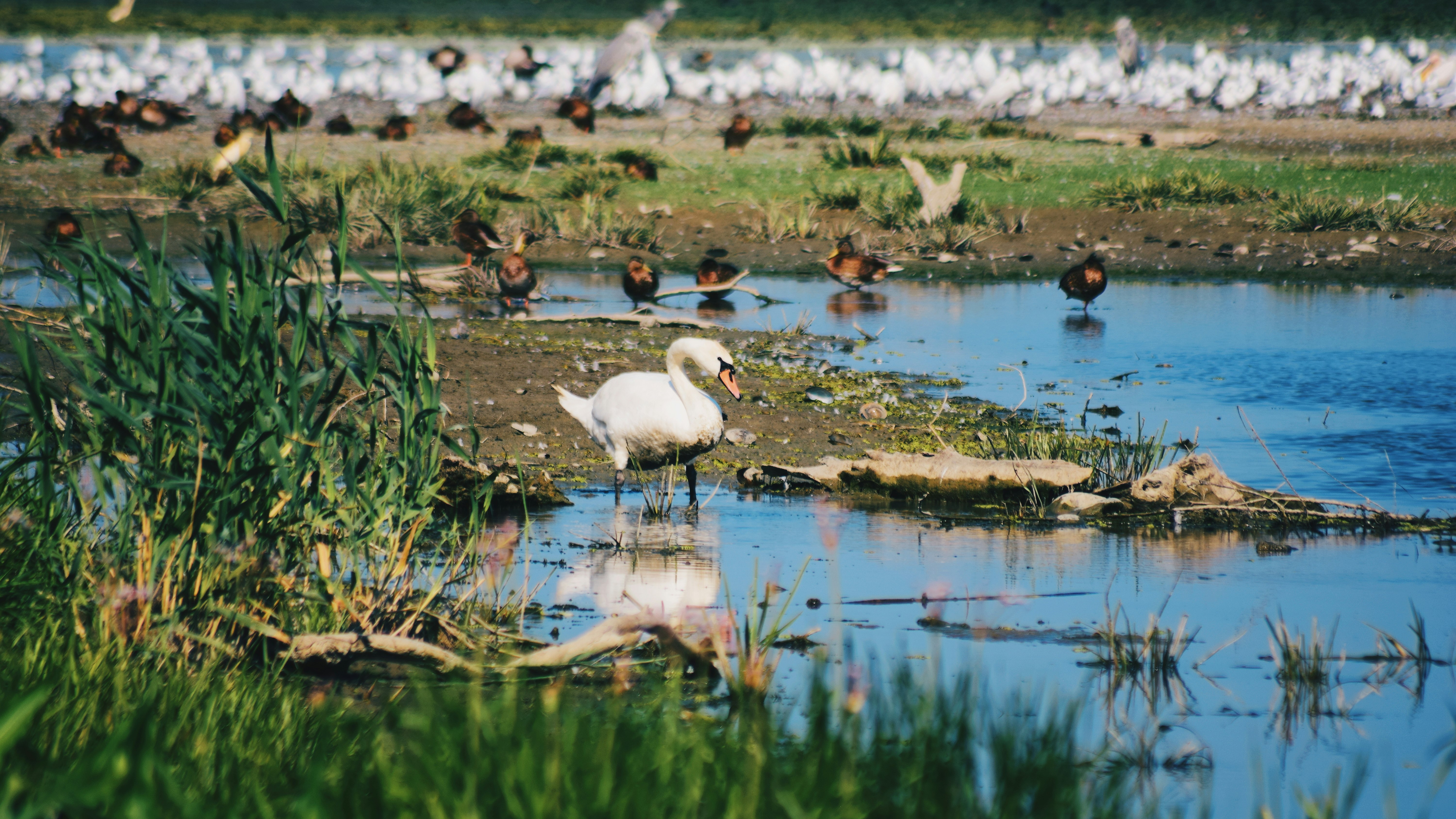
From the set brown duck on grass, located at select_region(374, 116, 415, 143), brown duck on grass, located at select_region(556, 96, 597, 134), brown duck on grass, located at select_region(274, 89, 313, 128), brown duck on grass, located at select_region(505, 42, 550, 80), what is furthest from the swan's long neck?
brown duck on grass, located at select_region(505, 42, 550, 80)

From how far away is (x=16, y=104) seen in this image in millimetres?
33188

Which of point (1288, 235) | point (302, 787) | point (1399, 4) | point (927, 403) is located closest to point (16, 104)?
point (1288, 235)

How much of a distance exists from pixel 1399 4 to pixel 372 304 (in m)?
65.9

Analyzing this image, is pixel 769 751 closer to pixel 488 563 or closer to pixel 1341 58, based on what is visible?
pixel 488 563

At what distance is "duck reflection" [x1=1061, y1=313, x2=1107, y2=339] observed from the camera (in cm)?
1264

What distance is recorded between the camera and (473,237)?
45.7 feet

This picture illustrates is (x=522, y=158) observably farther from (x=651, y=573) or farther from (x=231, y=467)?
(x=231, y=467)

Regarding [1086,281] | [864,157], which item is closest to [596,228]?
[864,157]

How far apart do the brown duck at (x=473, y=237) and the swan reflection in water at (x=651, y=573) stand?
294 inches

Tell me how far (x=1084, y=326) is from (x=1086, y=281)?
26.0 inches

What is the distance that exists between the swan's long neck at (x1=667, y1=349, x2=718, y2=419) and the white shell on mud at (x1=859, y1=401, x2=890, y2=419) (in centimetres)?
189

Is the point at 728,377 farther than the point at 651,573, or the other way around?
the point at 728,377

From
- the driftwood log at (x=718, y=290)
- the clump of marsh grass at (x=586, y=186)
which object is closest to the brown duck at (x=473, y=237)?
the driftwood log at (x=718, y=290)

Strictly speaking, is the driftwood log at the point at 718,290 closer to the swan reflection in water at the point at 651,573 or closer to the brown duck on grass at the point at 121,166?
the swan reflection in water at the point at 651,573
